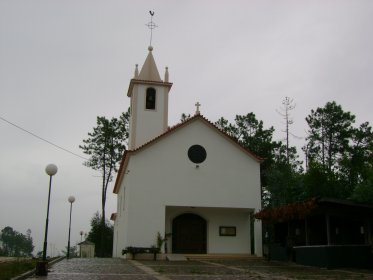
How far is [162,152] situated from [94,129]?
2146cm

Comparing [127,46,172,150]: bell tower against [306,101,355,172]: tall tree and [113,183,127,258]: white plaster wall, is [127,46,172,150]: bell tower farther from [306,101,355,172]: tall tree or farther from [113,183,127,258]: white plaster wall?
[306,101,355,172]: tall tree

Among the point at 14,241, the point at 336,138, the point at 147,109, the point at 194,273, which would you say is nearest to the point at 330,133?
the point at 336,138

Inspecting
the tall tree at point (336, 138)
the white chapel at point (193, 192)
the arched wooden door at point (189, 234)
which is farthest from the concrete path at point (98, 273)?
the tall tree at point (336, 138)

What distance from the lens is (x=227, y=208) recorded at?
25.5 m

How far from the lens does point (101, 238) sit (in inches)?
1692

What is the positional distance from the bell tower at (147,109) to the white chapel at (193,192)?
3647mm

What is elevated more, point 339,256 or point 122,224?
point 122,224

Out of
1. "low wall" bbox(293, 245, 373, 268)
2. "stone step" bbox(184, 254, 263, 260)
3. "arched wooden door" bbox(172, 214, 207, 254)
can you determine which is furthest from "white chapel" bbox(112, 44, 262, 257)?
"low wall" bbox(293, 245, 373, 268)

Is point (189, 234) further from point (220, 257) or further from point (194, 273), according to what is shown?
point (194, 273)

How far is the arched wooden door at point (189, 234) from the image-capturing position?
25750 mm

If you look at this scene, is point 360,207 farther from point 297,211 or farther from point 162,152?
point 162,152

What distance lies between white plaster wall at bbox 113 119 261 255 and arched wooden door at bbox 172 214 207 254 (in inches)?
37.7

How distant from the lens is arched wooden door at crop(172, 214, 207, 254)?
2575 cm

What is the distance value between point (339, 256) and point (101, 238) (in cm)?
2934
